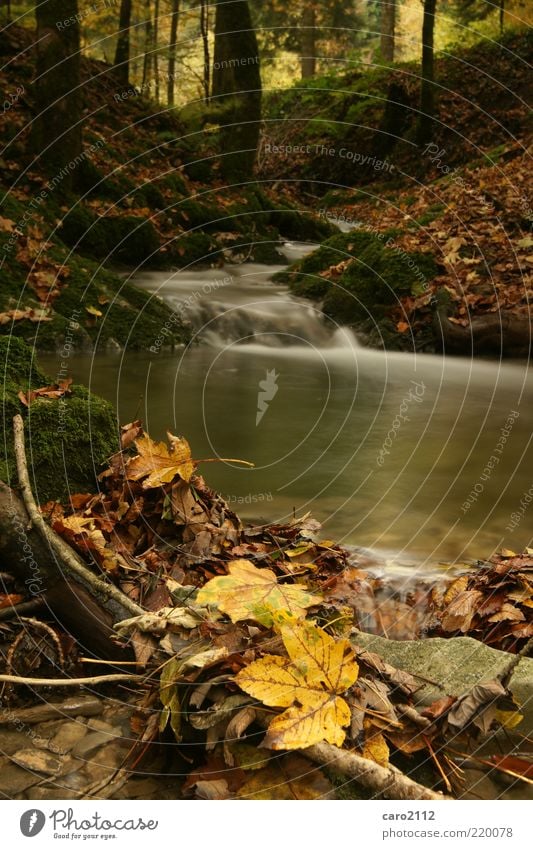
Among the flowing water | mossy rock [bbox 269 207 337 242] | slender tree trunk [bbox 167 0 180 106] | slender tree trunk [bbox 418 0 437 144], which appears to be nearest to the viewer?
the flowing water

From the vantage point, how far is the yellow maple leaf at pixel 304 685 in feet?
5.05

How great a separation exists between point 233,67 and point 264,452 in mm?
11426

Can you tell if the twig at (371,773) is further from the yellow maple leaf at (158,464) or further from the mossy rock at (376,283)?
the mossy rock at (376,283)

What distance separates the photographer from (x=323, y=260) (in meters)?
10.2

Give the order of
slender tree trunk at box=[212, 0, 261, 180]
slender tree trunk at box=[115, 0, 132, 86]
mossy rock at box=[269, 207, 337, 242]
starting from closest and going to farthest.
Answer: slender tree trunk at box=[212, 0, 261, 180]
mossy rock at box=[269, 207, 337, 242]
slender tree trunk at box=[115, 0, 132, 86]

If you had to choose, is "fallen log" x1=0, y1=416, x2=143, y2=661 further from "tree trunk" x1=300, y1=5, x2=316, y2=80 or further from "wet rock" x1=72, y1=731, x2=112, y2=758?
"tree trunk" x1=300, y1=5, x2=316, y2=80

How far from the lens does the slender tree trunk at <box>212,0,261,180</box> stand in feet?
42.6

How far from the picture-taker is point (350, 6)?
993 inches

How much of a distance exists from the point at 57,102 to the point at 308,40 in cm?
1968

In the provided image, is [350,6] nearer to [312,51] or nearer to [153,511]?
[312,51]

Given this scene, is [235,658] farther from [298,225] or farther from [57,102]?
[298,225]

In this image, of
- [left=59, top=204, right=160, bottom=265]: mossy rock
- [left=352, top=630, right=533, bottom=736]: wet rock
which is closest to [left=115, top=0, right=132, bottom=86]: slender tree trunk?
[left=59, top=204, right=160, bottom=265]: mossy rock

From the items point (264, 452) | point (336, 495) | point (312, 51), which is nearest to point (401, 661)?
point (336, 495)

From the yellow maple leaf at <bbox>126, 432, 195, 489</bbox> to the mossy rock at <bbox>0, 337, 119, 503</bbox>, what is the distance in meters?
0.19
